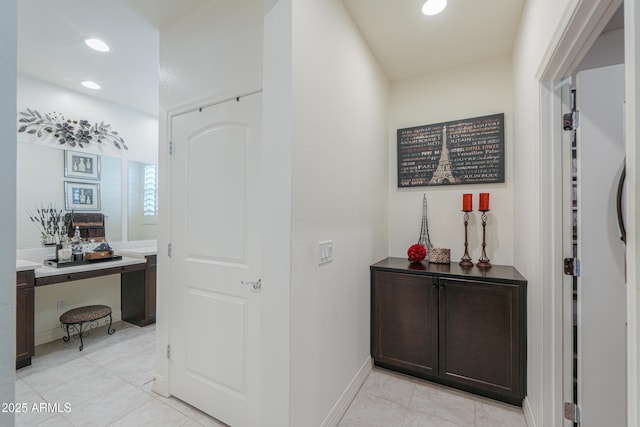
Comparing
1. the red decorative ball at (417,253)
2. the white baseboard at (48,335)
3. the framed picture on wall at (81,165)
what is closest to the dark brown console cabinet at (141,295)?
the white baseboard at (48,335)

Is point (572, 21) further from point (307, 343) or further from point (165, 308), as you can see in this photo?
point (165, 308)

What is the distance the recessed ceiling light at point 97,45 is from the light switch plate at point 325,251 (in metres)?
2.51

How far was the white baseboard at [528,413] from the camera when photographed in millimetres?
1661

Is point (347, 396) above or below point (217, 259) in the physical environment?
below

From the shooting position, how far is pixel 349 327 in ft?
6.54

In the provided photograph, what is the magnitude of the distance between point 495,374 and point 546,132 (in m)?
1.62

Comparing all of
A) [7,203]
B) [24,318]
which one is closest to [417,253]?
[7,203]

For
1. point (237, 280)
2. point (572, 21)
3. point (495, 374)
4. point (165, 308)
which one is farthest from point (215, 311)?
point (572, 21)

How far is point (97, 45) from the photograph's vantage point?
7.64 ft

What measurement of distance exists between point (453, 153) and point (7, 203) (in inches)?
111

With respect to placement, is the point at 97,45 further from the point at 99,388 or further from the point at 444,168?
the point at 444,168

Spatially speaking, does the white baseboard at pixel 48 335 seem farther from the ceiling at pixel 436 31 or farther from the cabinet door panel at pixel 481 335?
the ceiling at pixel 436 31

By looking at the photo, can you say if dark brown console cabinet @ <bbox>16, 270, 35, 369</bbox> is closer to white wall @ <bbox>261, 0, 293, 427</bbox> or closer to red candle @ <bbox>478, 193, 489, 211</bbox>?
white wall @ <bbox>261, 0, 293, 427</bbox>

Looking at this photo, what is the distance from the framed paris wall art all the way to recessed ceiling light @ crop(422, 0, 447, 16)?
A: 0.98m
